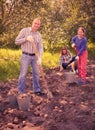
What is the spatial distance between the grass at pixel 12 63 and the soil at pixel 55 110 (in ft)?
4.69

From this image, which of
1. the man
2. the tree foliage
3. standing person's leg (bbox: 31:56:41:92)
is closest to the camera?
the man

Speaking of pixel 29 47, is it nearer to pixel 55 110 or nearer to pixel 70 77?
pixel 55 110

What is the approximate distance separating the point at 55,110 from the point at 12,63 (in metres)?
6.25

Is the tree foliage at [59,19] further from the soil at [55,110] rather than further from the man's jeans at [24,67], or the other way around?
the man's jeans at [24,67]

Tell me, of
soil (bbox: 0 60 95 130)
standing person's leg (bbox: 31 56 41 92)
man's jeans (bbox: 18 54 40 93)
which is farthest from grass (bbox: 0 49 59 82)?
man's jeans (bbox: 18 54 40 93)

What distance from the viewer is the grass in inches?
466

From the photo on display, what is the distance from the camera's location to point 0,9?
1325cm

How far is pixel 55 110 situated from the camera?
743cm

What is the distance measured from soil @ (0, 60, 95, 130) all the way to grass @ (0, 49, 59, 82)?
4.69 feet

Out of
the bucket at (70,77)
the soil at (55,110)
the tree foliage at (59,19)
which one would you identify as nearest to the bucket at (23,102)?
the soil at (55,110)

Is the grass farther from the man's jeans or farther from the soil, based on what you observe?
the man's jeans

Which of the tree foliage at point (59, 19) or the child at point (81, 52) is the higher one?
the tree foliage at point (59, 19)

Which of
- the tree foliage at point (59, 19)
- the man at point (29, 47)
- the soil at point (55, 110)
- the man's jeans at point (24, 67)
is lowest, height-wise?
the soil at point (55, 110)

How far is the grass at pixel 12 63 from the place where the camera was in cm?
1184
